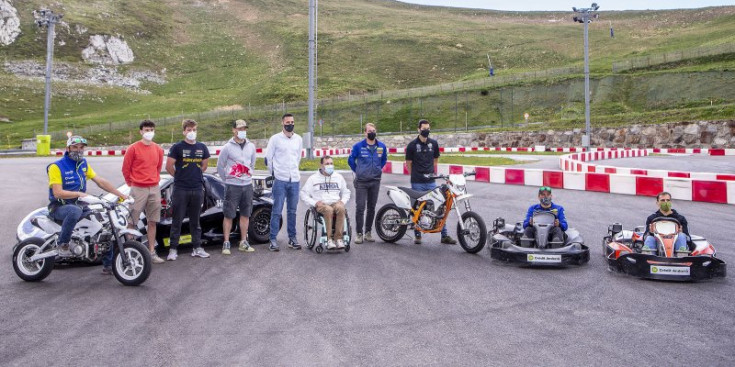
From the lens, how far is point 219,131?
7056cm

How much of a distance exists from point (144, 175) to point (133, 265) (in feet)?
5.78

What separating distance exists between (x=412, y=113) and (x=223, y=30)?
335ft

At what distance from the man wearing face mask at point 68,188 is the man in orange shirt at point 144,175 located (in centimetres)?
68

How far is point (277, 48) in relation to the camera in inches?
5704

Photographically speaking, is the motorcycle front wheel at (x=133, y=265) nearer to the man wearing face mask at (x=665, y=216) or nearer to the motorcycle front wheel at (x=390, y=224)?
the motorcycle front wheel at (x=390, y=224)

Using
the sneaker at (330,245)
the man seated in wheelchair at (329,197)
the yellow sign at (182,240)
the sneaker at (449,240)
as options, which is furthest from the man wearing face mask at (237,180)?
the sneaker at (449,240)

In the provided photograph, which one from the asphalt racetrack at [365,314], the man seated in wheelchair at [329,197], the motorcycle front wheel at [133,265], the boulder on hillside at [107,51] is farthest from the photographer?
the boulder on hillside at [107,51]

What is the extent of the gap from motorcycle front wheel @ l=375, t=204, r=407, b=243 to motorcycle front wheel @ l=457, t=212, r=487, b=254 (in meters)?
1.31

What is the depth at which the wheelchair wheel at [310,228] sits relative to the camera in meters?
11.3

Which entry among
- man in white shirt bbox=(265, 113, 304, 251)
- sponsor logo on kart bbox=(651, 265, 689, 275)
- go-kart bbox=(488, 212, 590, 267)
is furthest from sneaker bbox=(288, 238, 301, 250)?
sponsor logo on kart bbox=(651, 265, 689, 275)

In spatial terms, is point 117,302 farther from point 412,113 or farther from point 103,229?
point 412,113

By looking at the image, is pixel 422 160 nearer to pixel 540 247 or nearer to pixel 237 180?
pixel 540 247

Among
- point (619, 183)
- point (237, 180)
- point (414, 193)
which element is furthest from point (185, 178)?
point (619, 183)

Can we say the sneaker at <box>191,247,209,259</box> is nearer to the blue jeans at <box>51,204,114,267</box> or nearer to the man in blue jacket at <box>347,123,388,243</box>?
the blue jeans at <box>51,204,114,267</box>
